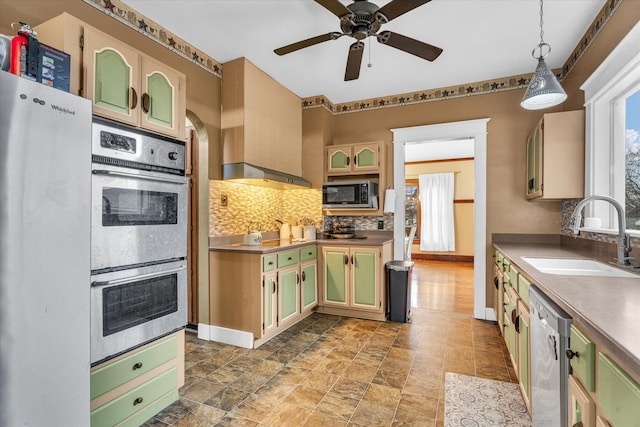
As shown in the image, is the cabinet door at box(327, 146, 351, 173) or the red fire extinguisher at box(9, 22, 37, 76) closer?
the red fire extinguisher at box(9, 22, 37, 76)

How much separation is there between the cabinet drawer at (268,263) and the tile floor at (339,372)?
0.72 meters

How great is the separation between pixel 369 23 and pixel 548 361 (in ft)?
6.97

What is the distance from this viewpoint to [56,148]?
1.25 meters

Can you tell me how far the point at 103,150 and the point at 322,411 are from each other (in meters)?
1.95

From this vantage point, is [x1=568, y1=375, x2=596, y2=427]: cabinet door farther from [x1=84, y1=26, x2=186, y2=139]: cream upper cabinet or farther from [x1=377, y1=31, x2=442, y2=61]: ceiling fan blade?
[x1=84, y1=26, x2=186, y2=139]: cream upper cabinet

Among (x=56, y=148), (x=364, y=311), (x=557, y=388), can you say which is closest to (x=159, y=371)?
(x=56, y=148)

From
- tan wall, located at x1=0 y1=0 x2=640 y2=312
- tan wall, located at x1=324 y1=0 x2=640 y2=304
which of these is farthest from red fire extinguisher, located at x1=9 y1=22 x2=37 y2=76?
tan wall, located at x1=324 y1=0 x2=640 y2=304

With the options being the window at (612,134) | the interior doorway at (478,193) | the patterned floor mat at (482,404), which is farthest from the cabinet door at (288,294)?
the window at (612,134)

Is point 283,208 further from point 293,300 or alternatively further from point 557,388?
point 557,388

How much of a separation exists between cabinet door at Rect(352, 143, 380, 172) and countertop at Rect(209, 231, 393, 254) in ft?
2.85

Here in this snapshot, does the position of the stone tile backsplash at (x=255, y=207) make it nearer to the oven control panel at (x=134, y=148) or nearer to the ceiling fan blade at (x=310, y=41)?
the oven control panel at (x=134, y=148)

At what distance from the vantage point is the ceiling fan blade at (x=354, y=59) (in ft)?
7.57

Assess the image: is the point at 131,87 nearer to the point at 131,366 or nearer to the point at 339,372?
the point at 131,366

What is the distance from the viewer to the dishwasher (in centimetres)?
119
